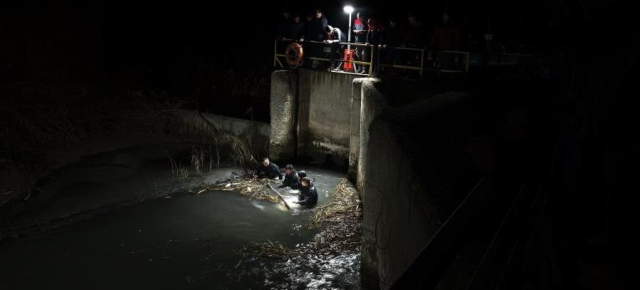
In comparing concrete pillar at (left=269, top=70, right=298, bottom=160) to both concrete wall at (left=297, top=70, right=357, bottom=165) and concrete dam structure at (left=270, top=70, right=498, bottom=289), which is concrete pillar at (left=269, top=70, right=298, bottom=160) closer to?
concrete wall at (left=297, top=70, right=357, bottom=165)

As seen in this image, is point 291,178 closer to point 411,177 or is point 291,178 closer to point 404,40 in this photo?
point 404,40

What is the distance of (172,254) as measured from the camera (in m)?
8.31

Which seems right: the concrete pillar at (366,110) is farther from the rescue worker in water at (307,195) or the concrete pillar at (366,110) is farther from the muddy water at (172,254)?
the muddy water at (172,254)

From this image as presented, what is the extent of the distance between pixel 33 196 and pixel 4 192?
0.60 m

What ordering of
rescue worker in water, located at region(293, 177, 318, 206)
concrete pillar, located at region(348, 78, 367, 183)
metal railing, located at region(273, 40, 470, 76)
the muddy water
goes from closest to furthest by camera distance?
the muddy water < rescue worker in water, located at region(293, 177, 318, 206) < metal railing, located at region(273, 40, 470, 76) < concrete pillar, located at region(348, 78, 367, 183)

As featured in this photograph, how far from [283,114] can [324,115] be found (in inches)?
43.6

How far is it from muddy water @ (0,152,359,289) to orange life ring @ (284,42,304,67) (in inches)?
192

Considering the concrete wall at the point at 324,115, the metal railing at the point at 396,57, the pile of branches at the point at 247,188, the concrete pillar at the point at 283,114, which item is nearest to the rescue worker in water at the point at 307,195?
the pile of branches at the point at 247,188

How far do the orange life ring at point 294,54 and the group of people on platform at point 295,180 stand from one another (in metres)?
3.32

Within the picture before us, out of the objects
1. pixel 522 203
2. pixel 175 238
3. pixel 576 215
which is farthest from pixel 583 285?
pixel 175 238

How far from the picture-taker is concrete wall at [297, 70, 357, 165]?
13.3m

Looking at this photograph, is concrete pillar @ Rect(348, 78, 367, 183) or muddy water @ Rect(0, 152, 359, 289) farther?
concrete pillar @ Rect(348, 78, 367, 183)

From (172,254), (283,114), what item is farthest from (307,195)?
(283,114)

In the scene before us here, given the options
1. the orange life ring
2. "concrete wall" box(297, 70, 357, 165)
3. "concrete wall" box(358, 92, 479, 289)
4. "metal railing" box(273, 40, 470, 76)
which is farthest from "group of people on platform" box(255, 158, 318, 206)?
"concrete wall" box(358, 92, 479, 289)
